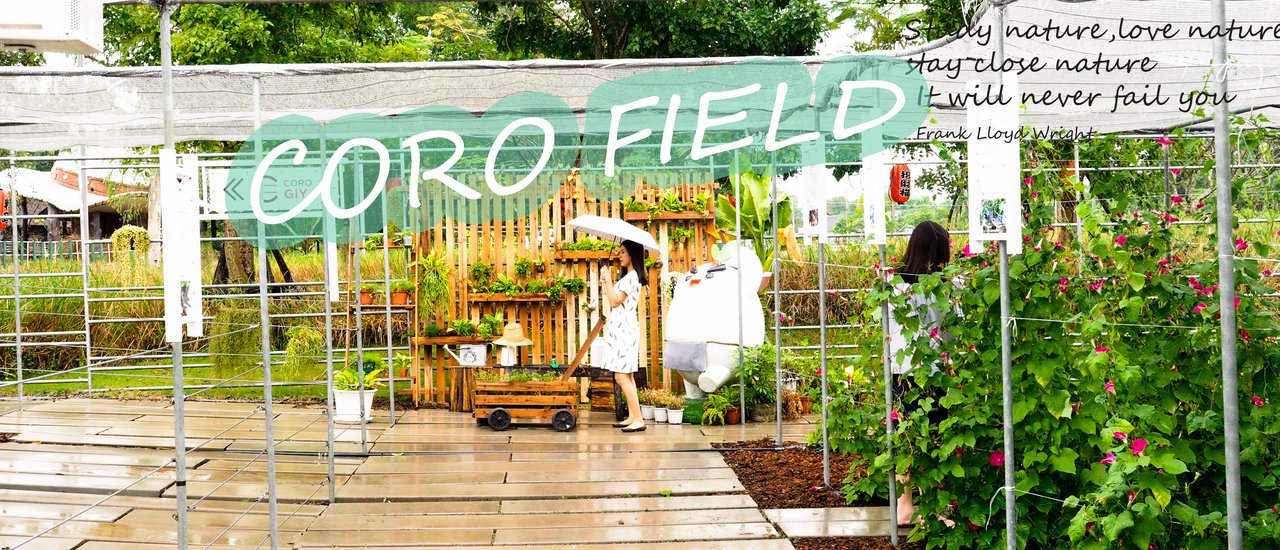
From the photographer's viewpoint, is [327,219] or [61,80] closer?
[61,80]

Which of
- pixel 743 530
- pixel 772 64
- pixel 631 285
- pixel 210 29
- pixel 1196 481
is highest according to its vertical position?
pixel 210 29

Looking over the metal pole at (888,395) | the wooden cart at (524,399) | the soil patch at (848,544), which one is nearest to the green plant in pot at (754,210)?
the wooden cart at (524,399)

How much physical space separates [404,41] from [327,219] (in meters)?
10.7

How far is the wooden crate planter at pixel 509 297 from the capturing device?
8.40 meters

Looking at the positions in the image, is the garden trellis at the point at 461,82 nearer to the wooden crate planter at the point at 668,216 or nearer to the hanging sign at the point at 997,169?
the hanging sign at the point at 997,169

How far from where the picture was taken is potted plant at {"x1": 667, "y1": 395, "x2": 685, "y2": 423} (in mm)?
7707

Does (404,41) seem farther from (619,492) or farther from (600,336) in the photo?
(619,492)

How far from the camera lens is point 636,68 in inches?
175

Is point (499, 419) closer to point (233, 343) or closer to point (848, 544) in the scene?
point (233, 343)

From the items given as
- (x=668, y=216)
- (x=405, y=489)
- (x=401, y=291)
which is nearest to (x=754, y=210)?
(x=668, y=216)

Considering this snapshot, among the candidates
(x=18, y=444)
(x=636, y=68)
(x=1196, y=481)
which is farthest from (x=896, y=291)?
(x=18, y=444)

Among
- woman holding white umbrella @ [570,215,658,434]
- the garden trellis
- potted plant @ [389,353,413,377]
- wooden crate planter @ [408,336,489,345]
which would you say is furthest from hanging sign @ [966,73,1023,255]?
potted plant @ [389,353,413,377]

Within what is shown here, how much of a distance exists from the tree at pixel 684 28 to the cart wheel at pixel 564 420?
20.3ft

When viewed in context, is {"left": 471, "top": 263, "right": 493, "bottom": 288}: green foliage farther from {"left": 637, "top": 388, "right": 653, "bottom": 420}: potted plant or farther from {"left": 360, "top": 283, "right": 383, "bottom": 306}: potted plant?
{"left": 637, "top": 388, "right": 653, "bottom": 420}: potted plant
